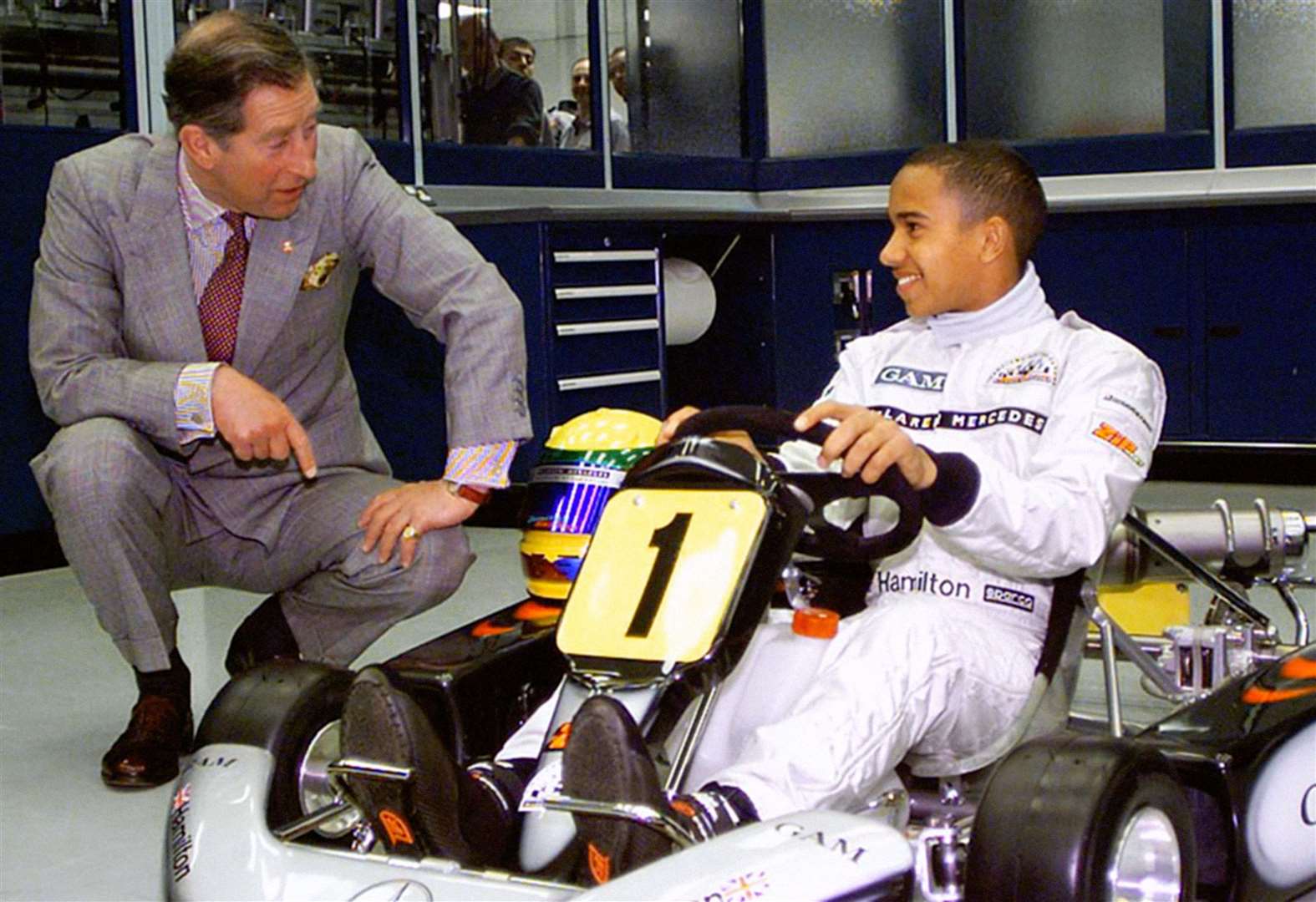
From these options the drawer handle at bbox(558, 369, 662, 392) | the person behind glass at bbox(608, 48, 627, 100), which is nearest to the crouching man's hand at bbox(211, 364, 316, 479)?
→ the drawer handle at bbox(558, 369, 662, 392)

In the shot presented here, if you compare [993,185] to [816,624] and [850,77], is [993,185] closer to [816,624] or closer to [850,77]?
[816,624]

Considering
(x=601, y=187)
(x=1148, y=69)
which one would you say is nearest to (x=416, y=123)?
(x=601, y=187)

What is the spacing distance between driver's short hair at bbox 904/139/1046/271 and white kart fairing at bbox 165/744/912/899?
0.76 metres

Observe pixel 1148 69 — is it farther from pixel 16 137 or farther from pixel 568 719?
pixel 568 719

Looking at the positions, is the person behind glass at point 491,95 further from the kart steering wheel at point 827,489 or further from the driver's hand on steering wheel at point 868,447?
the driver's hand on steering wheel at point 868,447

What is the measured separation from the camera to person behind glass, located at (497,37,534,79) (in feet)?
16.2

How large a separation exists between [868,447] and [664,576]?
208 mm

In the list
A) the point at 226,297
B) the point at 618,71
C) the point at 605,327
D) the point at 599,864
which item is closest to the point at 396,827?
the point at 599,864

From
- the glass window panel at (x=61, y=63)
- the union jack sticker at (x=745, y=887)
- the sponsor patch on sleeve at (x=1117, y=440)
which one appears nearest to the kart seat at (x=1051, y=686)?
the sponsor patch on sleeve at (x=1117, y=440)

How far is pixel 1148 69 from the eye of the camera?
202 inches

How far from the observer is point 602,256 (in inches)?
A: 170

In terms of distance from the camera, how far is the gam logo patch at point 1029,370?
177cm

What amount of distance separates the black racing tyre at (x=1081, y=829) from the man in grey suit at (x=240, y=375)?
90 centimetres

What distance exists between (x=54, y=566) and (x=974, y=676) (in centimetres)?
273
